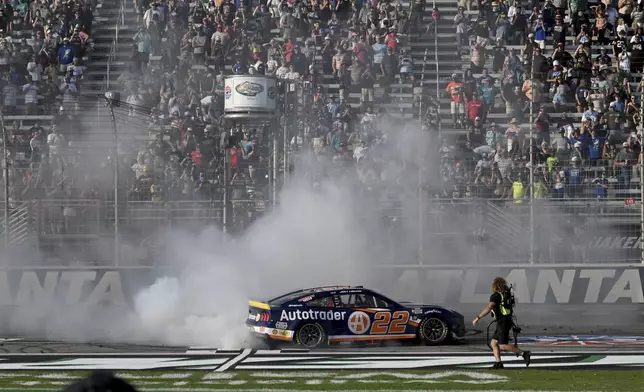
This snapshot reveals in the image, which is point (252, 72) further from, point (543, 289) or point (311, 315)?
point (311, 315)

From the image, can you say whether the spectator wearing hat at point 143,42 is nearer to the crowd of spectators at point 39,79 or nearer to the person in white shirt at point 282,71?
the crowd of spectators at point 39,79

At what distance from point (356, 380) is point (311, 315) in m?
3.20

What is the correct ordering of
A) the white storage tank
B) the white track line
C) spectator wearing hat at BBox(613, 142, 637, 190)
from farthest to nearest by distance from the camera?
the white storage tank
spectator wearing hat at BBox(613, 142, 637, 190)
the white track line

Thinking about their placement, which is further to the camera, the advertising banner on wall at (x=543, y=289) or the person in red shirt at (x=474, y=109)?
the person in red shirt at (x=474, y=109)

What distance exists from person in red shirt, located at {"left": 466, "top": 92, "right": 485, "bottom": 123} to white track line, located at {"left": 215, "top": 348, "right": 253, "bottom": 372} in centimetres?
771

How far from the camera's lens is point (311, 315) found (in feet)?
50.3

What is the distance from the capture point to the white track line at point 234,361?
13344 mm

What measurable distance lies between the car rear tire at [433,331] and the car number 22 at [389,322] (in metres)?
0.25

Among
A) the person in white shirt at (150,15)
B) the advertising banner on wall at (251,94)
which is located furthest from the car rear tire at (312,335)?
the person in white shirt at (150,15)

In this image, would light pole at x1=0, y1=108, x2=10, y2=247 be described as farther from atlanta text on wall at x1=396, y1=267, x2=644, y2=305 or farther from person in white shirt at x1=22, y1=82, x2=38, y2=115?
atlanta text on wall at x1=396, y1=267, x2=644, y2=305

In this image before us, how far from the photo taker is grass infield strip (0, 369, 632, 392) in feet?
38.3

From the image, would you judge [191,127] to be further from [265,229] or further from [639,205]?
[639,205]

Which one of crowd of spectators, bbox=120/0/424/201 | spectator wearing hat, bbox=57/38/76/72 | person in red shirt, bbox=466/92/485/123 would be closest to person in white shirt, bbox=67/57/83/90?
spectator wearing hat, bbox=57/38/76/72

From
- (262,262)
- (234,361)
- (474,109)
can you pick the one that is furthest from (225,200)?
(474,109)
